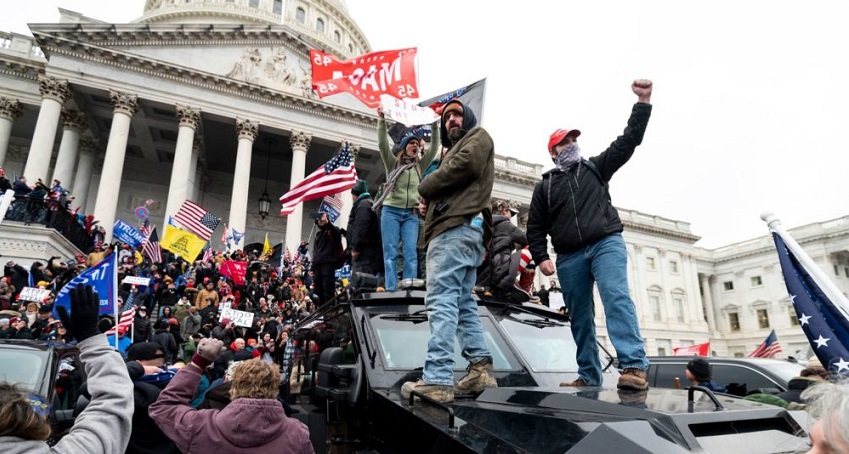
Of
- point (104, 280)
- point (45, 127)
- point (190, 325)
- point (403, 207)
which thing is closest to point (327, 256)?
point (403, 207)

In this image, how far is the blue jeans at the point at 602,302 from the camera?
3.30m

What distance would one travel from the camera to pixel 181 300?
14.4 m

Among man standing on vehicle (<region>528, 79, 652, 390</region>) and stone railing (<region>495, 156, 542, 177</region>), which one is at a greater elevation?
stone railing (<region>495, 156, 542, 177</region>)

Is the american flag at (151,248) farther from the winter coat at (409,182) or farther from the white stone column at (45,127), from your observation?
the winter coat at (409,182)

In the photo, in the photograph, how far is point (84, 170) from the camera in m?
27.8

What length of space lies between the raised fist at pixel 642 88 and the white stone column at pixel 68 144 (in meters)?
26.8

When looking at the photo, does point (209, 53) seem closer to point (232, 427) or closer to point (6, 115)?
point (6, 115)

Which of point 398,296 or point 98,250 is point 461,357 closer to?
point 398,296

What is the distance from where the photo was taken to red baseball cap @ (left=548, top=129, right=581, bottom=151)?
12.8ft

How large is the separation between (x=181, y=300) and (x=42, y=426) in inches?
553

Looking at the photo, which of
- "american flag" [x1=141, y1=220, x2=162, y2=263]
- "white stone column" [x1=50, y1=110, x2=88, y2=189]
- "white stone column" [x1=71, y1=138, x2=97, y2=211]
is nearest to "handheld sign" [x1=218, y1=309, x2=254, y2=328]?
"american flag" [x1=141, y1=220, x2=162, y2=263]

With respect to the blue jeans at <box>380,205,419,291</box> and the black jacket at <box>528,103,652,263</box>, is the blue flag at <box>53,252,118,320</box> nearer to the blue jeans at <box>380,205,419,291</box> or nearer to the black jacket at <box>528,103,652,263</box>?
the blue jeans at <box>380,205,419,291</box>

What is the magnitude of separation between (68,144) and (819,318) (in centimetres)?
3006

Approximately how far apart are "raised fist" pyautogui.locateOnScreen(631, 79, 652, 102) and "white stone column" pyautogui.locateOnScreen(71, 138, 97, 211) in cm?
3023
